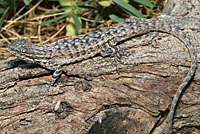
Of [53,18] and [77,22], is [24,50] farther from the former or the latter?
[53,18]

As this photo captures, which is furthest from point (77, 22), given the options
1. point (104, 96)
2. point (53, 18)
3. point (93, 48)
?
point (104, 96)

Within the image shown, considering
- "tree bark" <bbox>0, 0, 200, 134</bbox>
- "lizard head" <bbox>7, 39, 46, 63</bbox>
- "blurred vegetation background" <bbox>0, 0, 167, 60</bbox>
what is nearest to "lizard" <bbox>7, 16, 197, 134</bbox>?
"lizard head" <bbox>7, 39, 46, 63</bbox>

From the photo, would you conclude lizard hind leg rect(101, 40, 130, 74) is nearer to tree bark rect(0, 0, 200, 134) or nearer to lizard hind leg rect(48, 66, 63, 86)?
tree bark rect(0, 0, 200, 134)

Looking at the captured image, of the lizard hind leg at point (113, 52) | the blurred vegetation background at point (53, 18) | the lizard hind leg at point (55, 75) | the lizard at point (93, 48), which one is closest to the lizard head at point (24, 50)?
the lizard at point (93, 48)

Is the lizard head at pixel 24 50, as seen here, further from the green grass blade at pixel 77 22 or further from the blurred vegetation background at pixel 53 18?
the blurred vegetation background at pixel 53 18

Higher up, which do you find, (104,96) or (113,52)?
(113,52)

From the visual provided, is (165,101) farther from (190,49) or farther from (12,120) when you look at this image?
(12,120)
